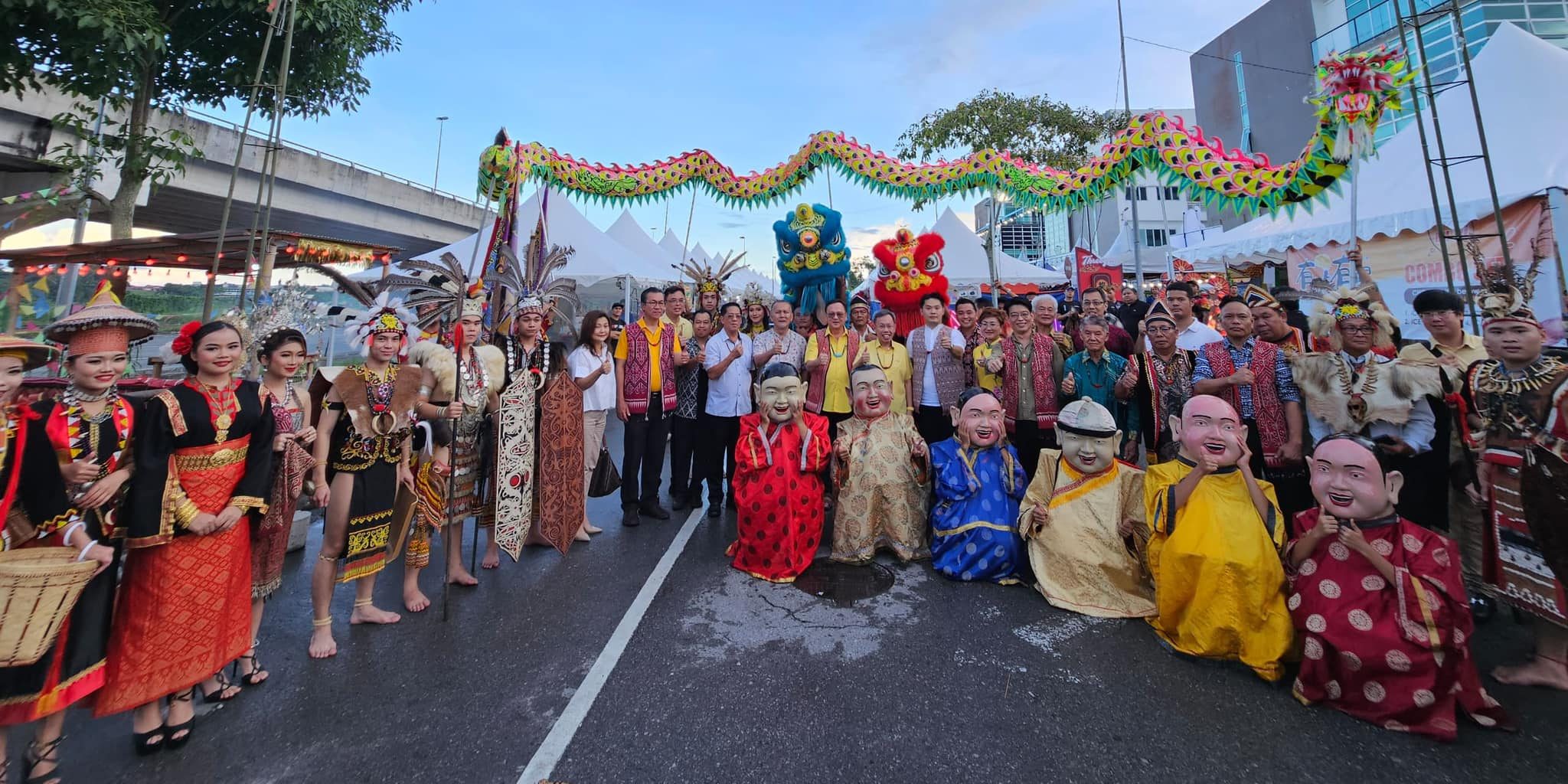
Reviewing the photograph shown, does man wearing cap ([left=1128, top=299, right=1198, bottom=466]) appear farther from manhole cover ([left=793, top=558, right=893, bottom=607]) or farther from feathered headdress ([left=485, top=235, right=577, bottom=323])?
feathered headdress ([left=485, top=235, right=577, bottom=323])

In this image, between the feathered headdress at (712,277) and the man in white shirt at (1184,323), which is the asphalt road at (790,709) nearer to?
the man in white shirt at (1184,323)

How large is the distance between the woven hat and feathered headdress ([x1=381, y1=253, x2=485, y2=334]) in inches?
51.1

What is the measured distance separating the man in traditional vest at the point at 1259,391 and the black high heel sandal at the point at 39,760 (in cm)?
538

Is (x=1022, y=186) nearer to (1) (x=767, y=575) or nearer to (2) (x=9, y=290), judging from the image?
(1) (x=767, y=575)

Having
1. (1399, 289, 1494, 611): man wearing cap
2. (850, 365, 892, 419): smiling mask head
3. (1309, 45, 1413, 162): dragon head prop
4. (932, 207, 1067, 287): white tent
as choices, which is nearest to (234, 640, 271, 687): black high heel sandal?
(850, 365, 892, 419): smiling mask head

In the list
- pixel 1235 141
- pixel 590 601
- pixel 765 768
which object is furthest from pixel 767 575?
pixel 1235 141

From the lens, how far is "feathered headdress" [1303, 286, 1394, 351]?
339cm

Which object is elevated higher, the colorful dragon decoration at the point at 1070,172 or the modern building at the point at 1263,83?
the modern building at the point at 1263,83

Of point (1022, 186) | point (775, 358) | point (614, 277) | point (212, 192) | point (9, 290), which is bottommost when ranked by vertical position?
point (775, 358)

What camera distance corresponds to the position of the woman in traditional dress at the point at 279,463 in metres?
2.67

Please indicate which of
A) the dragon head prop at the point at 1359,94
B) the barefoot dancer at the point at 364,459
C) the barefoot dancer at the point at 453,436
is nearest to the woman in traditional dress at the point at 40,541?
the barefoot dancer at the point at 364,459

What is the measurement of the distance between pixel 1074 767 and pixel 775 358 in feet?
11.7

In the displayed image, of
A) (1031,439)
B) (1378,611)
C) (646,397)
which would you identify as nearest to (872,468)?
(1031,439)

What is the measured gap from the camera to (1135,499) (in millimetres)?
3330
